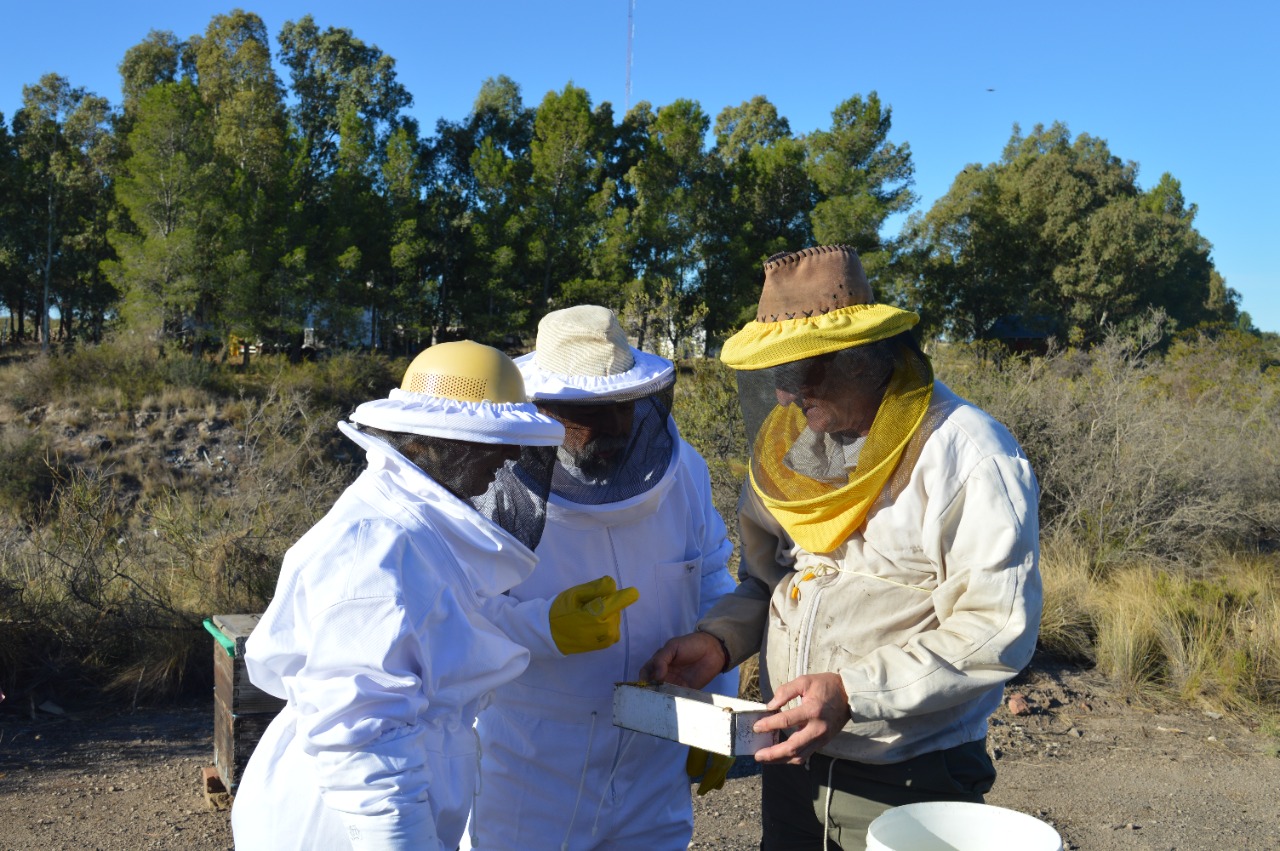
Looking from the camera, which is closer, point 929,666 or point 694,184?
point 929,666

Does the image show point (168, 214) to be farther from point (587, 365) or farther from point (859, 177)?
point (587, 365)

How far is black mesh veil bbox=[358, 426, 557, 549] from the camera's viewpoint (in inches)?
71.6

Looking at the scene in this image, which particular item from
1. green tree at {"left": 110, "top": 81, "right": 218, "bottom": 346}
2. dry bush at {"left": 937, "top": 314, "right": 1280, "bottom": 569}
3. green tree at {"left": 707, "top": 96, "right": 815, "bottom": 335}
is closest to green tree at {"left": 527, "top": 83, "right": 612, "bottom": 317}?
green tree at {"left": 707, "top": 96, "right": 815, "bottom": 335}

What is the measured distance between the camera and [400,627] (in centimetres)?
160

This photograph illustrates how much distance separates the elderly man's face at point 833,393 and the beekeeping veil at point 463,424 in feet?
1.54

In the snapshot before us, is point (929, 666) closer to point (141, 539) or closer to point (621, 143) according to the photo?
point (141, 539)

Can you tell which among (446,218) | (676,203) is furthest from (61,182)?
(676,203)

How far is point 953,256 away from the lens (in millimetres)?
34938

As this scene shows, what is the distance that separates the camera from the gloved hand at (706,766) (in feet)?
7.57

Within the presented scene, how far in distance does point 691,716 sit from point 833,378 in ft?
2.29

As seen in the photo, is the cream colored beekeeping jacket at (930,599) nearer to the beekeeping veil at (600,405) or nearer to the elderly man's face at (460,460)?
the beekeeping veil at (600,405)

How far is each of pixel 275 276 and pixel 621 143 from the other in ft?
47.4

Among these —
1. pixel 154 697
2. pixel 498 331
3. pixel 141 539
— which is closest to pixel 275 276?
pixel 498 331

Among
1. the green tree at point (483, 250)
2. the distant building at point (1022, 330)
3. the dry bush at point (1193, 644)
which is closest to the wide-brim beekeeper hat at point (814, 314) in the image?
the dry bush at point (1193, 644)
